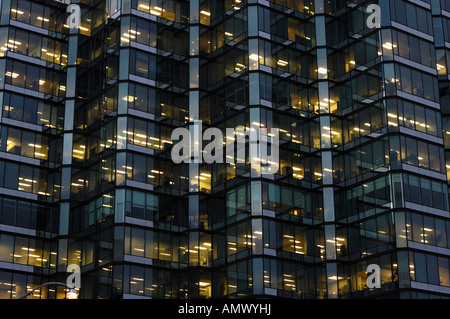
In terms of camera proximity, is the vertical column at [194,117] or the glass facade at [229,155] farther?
the vertical column at [194,117]

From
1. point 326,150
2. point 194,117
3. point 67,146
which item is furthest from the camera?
point 67,146

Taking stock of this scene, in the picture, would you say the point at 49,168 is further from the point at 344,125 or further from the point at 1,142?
the point at 344,125

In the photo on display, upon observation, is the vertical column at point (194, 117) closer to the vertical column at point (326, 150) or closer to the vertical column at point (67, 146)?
the vertical column at point (326, 150)

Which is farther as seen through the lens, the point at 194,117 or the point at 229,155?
the point at 194,117

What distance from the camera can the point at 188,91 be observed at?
79.9 meters

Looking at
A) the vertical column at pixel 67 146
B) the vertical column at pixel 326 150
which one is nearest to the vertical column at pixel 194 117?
the vertical column at pixel 326 150

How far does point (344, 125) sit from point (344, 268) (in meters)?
14.0

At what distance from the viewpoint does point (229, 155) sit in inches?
2921

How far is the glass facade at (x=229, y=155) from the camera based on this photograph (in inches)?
2741

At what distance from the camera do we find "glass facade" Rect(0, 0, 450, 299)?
228ft

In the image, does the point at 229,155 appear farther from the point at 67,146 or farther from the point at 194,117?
the point at 67,146

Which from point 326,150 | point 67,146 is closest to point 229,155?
point 326,150

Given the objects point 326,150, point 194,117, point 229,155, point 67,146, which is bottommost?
point 229,155

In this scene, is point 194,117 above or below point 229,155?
above
